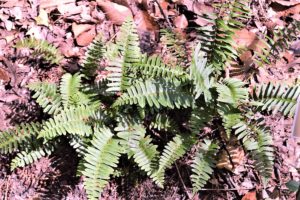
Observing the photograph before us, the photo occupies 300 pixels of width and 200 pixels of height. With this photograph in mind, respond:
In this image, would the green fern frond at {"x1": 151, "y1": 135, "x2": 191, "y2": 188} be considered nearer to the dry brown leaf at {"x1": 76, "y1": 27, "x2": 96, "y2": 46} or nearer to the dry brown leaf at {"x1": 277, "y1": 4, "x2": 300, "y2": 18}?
the dry brown leaf at {"x1": 76, "y1": 27, "x2": 96, "y2": 46}

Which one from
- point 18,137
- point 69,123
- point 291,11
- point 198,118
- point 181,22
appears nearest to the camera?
point 69,123

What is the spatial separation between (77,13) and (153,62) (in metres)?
1.28

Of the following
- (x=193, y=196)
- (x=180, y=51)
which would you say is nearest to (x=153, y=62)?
(x=180, y=51)

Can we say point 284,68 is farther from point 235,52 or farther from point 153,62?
point 153,62

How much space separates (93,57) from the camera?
13.4ft

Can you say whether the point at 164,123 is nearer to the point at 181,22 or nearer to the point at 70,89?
the point at 70,89

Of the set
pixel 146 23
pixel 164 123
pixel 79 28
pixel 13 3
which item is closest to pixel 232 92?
pixel 164 123

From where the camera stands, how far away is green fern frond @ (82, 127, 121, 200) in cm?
360

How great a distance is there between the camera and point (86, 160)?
3635mm

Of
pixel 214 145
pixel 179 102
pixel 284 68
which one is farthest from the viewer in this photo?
pixel 284 68

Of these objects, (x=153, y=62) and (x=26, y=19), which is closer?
(x=153, y=62)

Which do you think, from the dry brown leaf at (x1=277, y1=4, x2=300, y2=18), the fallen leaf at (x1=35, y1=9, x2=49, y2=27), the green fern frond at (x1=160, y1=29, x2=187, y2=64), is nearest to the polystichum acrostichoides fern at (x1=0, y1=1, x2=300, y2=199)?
the green fern frond at (x1=160, y1=29, x2=187, y2=64)

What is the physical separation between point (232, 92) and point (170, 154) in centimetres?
74

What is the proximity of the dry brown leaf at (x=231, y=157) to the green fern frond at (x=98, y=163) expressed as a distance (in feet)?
3.45
